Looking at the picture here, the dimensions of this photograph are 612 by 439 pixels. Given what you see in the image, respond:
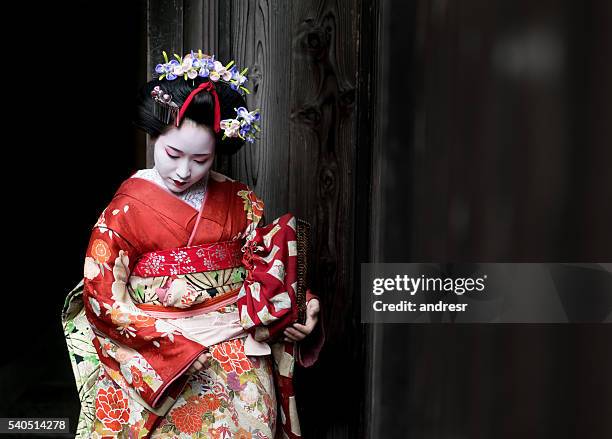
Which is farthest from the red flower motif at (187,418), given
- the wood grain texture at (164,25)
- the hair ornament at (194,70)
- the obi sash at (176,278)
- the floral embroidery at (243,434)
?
the wood grain texture at (164,25)

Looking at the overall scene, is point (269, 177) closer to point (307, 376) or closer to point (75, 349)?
point (307, 376)

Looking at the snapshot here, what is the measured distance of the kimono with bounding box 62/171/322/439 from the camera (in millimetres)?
2133

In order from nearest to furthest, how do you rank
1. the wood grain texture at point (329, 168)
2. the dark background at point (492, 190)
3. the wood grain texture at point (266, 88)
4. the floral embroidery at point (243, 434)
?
the dark background at point (492, 190)
the floral embroidery at point (243, 434)
the wood grain texture at point (329, 168)
the wood grain texture at point (266, 88)

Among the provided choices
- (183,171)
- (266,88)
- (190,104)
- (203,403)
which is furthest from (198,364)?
(266,88)

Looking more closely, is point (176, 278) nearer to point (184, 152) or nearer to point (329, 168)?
point (184, 152)

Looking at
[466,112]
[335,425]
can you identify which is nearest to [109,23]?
[335,425]

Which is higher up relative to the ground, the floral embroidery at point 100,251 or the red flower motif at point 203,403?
the floral embroidery at point 100,251

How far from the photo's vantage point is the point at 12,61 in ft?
11.4

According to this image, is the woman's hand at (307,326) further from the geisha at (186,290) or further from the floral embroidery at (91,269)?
the floral embroidery at (91,269)

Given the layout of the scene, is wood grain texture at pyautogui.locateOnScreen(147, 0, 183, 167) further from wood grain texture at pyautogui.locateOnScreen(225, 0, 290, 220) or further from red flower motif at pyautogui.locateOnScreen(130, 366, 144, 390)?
red flower motif at pyautogui.locateOnScreen(130, 366, 144, 390)

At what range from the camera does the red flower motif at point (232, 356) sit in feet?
7.30

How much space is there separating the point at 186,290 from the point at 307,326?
36 cm

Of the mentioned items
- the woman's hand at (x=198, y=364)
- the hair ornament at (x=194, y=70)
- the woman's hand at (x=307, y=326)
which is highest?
the hair ornament at (x=194, y=70)

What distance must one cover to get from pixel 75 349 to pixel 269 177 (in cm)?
96
